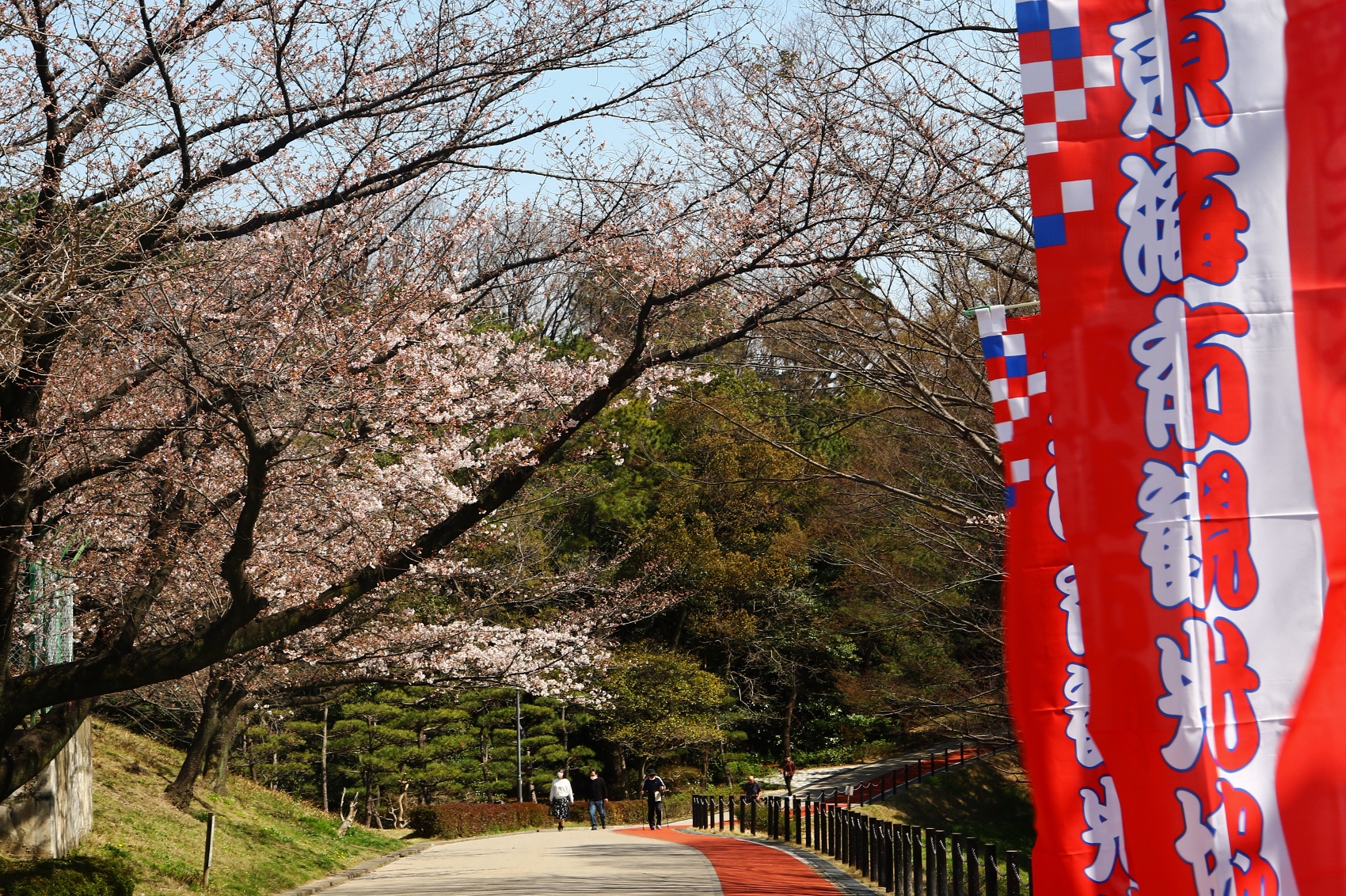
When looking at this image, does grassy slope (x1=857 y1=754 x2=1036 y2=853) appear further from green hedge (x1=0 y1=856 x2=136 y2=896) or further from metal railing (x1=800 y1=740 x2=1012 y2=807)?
green hedge (x1=0 y1=856 x2=136 y2=896)

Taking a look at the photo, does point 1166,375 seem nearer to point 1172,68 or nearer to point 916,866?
point 1172,68

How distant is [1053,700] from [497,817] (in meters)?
24.7

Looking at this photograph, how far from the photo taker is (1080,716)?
344cm

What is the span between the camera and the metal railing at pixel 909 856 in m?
8.70

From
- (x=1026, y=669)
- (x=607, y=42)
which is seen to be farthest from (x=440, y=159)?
(x=1026, y=669)

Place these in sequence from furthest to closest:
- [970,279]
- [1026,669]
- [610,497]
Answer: [610,497] < [970,279] < [1026,669]

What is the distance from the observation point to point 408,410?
862 centimetres

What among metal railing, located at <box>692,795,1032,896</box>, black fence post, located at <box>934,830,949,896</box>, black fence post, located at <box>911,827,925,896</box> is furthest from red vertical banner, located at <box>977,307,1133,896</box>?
black fence post, located at <box>911,827,925,896</box>

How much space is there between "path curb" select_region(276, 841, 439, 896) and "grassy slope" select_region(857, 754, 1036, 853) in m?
9.73

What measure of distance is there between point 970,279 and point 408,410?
6.75 m

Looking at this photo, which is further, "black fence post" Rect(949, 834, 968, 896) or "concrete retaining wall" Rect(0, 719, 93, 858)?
"concrete retaining wall" Rect(0, 719, 93, 858)

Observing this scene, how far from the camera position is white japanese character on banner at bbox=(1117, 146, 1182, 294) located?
3.09m

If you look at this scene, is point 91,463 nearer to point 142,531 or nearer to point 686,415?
point 142,531

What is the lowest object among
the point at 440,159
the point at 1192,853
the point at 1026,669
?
the point at 1192,853
